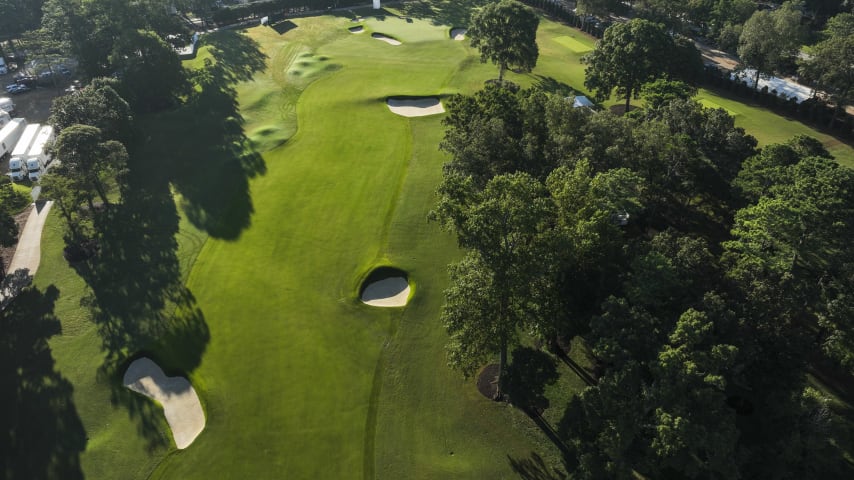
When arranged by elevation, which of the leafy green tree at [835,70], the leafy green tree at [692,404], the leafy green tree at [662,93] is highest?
the leafy green tree at [835,70]

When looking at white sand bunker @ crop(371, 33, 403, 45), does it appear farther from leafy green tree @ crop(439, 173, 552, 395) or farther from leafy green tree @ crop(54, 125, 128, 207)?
leafy green tree @ crop(439, 173, 552, 395)

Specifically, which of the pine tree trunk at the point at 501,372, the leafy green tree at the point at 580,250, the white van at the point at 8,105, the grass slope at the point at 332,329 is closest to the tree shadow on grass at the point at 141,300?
the grass slope at the point at 332,329

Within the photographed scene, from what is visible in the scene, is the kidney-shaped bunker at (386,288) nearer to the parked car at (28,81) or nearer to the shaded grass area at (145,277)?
the shaded grass area at (145,277)

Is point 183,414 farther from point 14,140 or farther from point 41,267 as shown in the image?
point 14,140

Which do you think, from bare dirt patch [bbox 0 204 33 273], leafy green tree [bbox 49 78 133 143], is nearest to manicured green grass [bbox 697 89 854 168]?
leafy green tree [bbox 49 78 133 143]

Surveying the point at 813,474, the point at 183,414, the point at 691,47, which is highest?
the point at 691,47

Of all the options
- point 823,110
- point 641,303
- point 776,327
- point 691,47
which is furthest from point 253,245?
point 823,110

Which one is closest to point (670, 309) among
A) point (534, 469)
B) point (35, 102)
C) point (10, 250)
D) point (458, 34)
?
point (534, 469)
